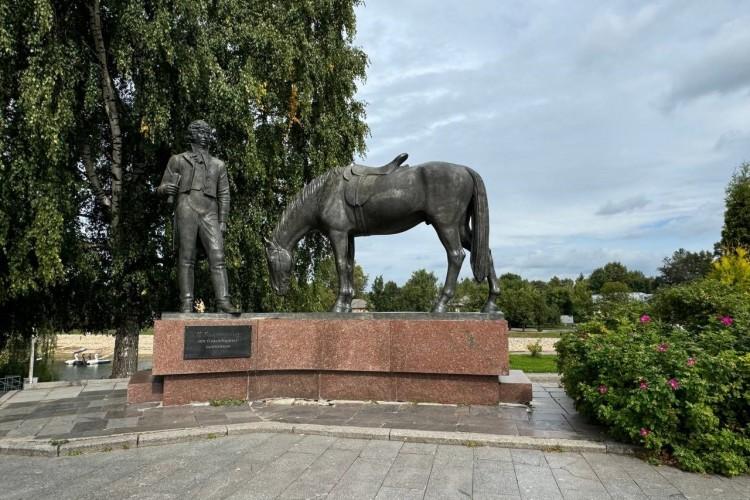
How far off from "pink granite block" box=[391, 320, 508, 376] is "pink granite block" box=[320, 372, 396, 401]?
0.30 metres

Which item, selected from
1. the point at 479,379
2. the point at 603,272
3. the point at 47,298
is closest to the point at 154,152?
the point at 47,298

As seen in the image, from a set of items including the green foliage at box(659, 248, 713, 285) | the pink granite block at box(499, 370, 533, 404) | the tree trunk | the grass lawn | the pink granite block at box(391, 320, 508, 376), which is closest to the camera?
the pink granite block at box(391, 320, 508, 376)

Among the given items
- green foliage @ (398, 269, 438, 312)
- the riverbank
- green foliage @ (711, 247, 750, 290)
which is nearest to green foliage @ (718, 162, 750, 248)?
green foliage @ (711, 247, 750, 290)

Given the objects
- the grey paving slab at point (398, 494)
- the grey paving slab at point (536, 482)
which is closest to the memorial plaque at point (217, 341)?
the grey paving slab at point (398, 494)

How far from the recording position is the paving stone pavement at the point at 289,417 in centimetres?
557

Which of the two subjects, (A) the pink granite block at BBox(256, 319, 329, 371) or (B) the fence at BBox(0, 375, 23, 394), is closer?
(A) the pink granite block at BBox(256, 319, 329, 371)

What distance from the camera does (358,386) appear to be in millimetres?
7184

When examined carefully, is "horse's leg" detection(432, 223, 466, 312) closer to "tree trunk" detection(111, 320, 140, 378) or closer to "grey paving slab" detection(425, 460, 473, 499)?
"grey paving slab" detection(425, 460, 473, 499)

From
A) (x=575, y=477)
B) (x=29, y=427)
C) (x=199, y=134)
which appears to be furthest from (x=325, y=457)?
(x=199, y=134)

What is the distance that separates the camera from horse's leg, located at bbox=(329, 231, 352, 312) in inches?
303

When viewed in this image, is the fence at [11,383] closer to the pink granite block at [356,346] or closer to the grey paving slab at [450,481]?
the pink granite block at [356,346]

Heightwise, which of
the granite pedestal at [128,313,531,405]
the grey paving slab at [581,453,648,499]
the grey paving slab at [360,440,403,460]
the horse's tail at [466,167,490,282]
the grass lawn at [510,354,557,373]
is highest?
the horse's tail at [466,167,490,282]

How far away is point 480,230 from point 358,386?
2.89m

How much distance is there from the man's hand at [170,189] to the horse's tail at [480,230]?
14.3 feet
